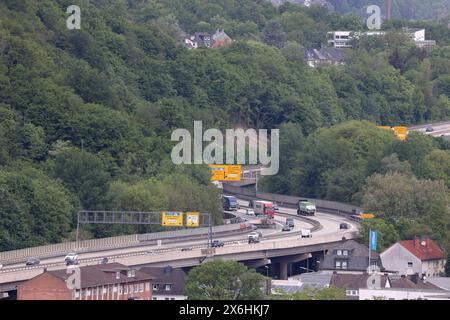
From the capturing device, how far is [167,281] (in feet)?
132

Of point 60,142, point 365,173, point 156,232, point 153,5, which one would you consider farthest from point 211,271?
point 153,5

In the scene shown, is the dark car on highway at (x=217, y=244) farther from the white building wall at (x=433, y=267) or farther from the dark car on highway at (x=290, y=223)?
the dark car on highway at (x=290, y=223)

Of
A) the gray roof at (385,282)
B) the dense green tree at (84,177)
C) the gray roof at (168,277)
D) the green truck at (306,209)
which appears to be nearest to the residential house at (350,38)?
the green truck at (306,209)

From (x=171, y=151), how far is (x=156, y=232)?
16.6 meters

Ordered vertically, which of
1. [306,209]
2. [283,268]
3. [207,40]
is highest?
[207,40]

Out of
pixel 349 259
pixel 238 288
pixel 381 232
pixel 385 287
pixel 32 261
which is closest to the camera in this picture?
pixel 238 288

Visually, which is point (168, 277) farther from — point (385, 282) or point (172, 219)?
point (172, 219)

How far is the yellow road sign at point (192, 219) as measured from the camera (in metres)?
52.2

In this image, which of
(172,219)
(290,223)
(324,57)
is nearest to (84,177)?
(172,219)

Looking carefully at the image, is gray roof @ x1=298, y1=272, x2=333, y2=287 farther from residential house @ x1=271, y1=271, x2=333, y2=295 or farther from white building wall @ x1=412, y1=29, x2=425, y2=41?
white building wall @ x1=412, y1=29, x2=425, y2=41

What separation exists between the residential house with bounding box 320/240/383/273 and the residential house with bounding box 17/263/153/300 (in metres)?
10.3

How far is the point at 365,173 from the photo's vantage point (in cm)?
7369

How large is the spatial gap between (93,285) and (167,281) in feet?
20.1

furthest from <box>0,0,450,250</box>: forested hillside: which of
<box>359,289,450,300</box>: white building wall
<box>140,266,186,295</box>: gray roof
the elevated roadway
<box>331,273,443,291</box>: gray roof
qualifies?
<box>359,289,450,300</box>: white building wall
